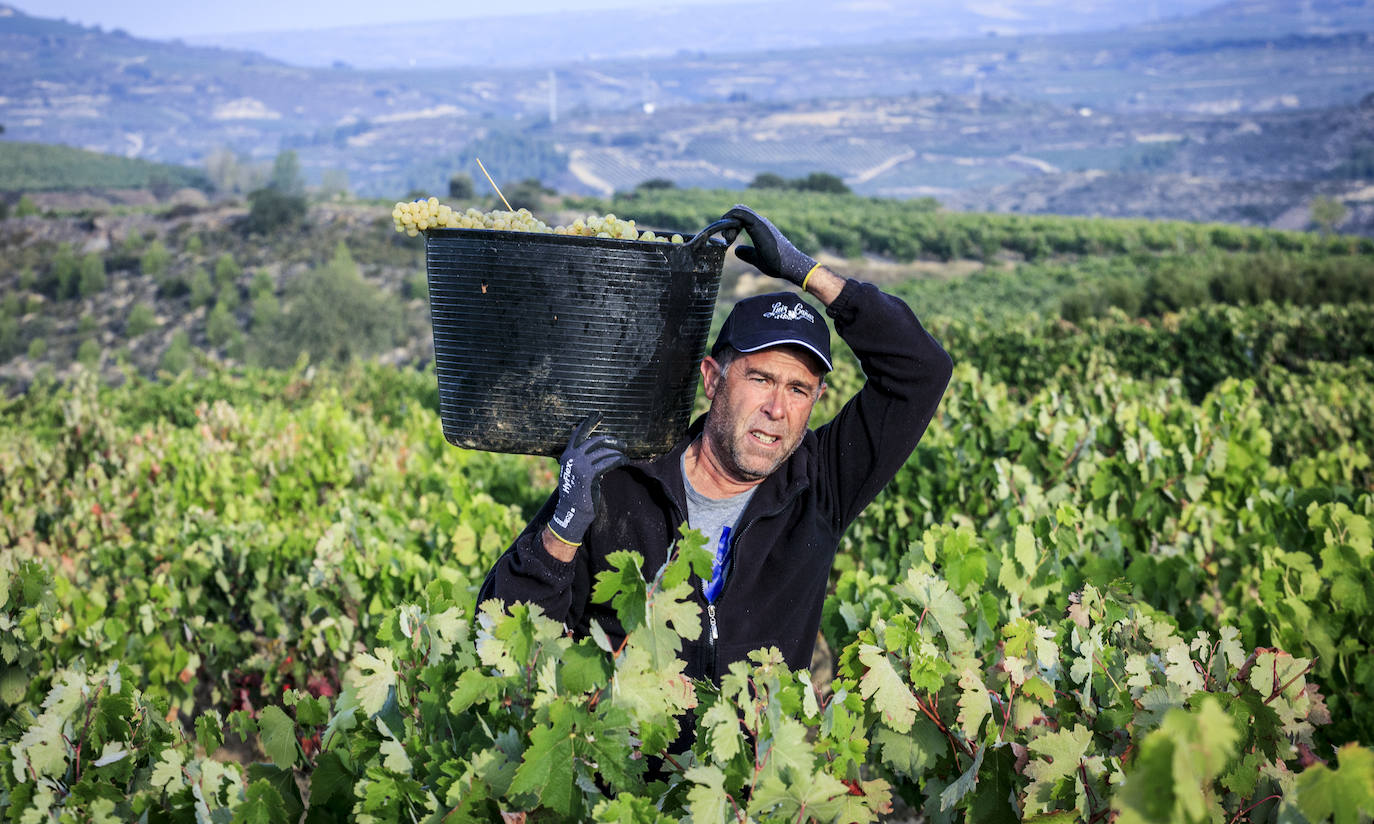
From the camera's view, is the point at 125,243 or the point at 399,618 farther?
the point at 125,243

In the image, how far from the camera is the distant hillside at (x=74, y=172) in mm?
154250

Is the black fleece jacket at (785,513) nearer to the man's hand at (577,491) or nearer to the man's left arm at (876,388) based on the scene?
the man's left arm at (876,388)

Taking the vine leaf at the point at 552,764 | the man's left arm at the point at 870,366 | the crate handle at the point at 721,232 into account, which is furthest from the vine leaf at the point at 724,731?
the man's left arm at the point at 870,366

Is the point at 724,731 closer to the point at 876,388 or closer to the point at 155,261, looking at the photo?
the point at 876,388

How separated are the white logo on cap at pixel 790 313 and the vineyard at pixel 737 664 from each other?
0.70m

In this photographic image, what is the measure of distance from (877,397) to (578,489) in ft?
2.86

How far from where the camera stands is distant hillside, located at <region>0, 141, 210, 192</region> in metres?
154

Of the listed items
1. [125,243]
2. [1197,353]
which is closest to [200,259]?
[125,243]

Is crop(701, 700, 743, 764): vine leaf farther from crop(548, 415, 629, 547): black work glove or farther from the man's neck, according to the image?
the man's neck

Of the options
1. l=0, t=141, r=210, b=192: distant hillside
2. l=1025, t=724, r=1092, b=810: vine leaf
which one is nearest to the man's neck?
l=1025, t=724, r=1092, b=810: vine leaf

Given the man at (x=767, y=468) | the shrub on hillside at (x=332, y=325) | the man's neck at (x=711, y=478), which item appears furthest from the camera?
the shrub on hillside at (x=332, y=325)

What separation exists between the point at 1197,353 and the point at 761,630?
1335 centimetres

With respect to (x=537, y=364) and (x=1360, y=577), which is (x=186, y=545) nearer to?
(x=537, y=364)

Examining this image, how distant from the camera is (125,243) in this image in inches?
4026
